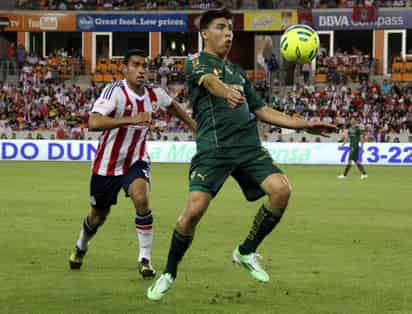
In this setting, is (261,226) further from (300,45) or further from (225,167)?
(300,45)

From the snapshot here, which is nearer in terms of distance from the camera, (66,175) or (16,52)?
(66,175)

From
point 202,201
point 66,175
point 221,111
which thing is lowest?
point 66,175

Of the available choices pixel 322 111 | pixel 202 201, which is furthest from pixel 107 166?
pixel 322 111

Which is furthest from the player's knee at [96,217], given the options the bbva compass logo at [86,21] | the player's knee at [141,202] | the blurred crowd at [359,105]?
the bbva compass logo at [86,21]

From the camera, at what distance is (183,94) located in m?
49.4

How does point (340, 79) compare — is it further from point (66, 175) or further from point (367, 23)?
point (66, 175)

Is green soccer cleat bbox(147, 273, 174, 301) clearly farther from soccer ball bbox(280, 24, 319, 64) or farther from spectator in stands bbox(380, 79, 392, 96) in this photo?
spectator in stands bbox(380, 79, 392, 96)

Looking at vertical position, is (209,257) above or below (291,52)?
below

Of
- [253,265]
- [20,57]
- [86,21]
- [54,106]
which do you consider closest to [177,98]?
[54,106]

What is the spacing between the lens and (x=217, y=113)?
8359mm

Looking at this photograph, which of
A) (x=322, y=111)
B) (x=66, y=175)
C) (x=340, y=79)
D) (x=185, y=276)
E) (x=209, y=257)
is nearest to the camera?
(x=185, y=276)

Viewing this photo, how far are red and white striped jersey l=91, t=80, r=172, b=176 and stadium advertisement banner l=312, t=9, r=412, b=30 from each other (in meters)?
40.4

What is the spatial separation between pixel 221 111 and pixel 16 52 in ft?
159

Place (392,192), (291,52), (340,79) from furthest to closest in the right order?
(340,79) < (392,192) < (291,52)
